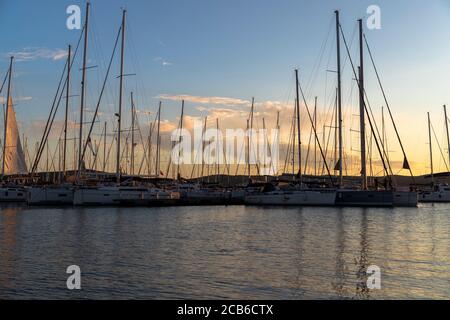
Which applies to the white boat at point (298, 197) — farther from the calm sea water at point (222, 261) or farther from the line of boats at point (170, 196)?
the calm sea water at point (222, 261)

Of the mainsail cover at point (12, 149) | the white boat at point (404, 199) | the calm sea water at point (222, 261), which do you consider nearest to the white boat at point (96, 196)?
the mainsail cover at point (12, 149)

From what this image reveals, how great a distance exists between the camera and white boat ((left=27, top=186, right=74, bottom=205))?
242 feet

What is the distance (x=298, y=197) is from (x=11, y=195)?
49921 mm

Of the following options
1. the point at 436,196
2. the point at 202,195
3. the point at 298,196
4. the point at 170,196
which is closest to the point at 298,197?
the point at 298,196

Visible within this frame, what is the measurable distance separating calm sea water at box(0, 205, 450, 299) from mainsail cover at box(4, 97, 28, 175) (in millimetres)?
50533

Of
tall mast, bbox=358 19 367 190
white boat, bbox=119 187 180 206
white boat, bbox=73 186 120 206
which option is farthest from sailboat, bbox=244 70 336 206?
white boat, bbox=73 186 120 206

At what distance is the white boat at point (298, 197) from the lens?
78125mm

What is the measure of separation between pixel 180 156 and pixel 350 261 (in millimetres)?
79063

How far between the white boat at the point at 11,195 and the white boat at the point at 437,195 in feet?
274

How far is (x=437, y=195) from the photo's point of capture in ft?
373


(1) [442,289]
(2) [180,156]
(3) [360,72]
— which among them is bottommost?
(1) [442,289]
